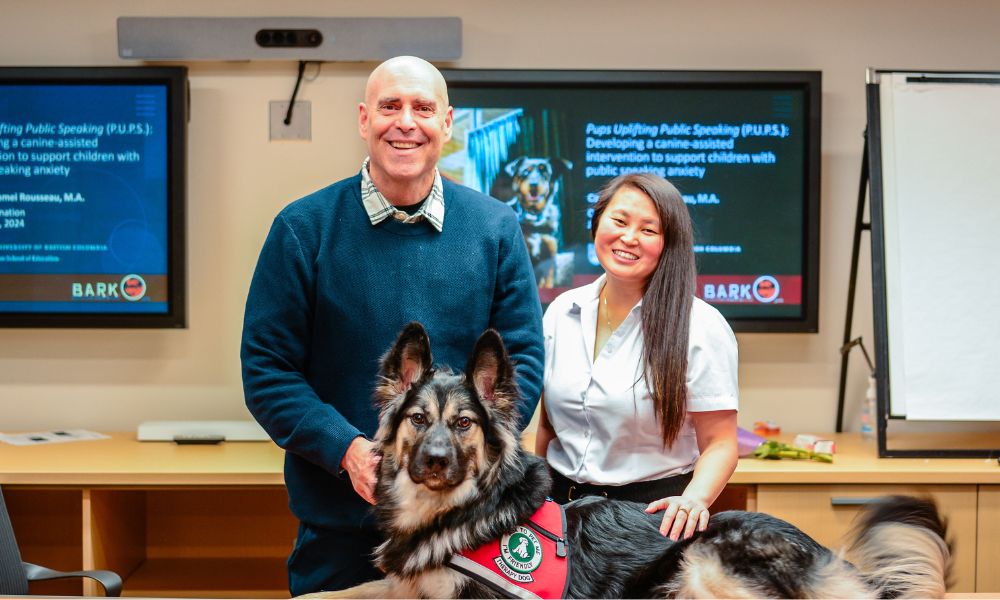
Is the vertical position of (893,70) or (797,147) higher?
(893,70)

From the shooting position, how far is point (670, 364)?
1753 millimetres

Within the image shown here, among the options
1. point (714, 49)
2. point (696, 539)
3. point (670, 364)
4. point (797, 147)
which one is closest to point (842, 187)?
point (797, 147)

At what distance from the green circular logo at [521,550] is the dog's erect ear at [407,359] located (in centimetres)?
30

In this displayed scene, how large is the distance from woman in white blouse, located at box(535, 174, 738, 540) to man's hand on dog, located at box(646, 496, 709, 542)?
239mm

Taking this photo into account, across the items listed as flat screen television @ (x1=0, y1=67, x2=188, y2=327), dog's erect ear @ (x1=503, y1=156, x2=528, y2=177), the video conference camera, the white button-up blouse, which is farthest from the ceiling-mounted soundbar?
the white button-up blouse

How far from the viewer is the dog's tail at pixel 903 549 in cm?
137

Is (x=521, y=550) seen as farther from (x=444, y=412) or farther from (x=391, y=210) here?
(x=391, y=210)

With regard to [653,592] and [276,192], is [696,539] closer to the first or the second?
[653,592]

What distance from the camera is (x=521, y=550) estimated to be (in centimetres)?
136

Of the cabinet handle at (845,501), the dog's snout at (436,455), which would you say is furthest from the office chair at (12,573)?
the cabinet handle at (845,501)

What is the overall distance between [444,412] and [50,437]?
257 cm

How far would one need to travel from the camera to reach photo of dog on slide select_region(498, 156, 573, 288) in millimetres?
3387

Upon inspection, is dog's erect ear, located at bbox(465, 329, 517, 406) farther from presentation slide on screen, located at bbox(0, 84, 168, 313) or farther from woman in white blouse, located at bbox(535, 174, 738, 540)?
presentation slide on screen, located at bbox(0, 84, 168, 313)

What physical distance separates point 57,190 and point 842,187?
3.19 meters
